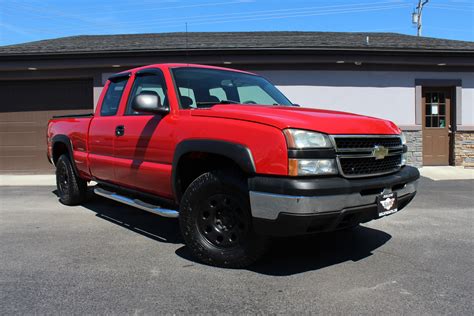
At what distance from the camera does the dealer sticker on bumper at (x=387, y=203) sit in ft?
12.2

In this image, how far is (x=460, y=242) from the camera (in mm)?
4902

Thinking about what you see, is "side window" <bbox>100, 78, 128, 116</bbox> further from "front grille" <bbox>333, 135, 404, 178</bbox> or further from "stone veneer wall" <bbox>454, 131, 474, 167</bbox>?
"stone veneer wall" <bbox>454, 131, 474, 167</bbox>

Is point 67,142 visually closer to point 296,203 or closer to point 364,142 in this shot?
point 296,203

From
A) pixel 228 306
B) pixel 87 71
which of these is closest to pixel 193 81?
pixel 228 306

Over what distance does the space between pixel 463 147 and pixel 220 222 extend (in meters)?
10.6

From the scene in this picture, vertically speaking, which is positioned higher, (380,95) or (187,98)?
(380,95)

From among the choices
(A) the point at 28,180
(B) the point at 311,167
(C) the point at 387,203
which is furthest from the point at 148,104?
(A) the point at 28,180

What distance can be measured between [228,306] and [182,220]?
1.16m

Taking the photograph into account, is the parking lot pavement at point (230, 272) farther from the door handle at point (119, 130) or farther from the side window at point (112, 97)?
the side window at point (112, 97)

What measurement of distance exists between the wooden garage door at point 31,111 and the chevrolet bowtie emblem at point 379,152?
9515 millimetres

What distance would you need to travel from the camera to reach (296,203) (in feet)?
10.7

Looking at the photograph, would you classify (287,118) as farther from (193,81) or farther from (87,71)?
(87,71)

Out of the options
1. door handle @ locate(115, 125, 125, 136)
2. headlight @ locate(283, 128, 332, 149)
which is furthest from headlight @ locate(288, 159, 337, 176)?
door handle @ locate(115, 125, 125, 136)

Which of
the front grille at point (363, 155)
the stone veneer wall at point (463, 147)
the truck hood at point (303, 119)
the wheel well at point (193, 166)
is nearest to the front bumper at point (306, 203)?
the front grille at point (363, 155)
